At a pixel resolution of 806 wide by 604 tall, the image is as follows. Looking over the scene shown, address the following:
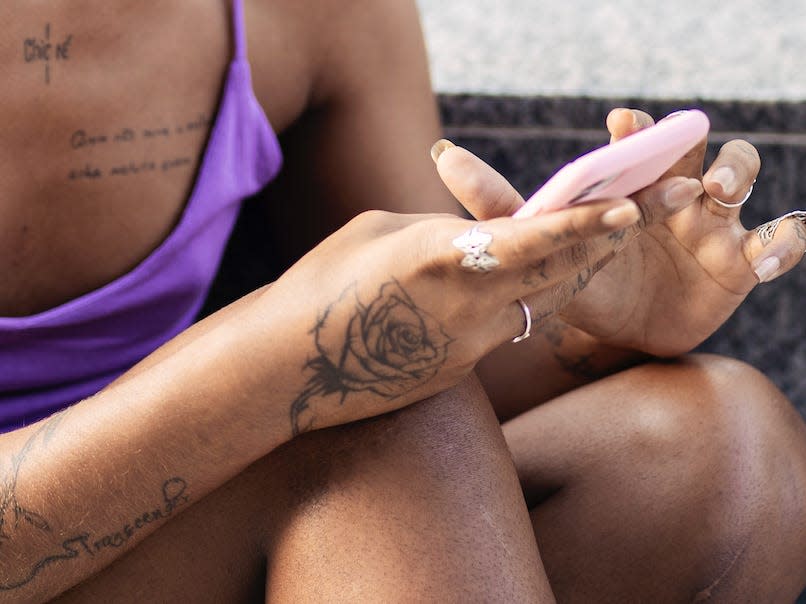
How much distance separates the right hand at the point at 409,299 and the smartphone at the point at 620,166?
1cm

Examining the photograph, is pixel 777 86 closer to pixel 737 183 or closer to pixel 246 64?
pixel 737 183

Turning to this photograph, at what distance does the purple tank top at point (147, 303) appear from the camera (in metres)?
0.78

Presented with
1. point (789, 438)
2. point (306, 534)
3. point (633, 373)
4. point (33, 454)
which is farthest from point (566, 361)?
point (33, 454)

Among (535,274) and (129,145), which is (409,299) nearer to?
(535,274)

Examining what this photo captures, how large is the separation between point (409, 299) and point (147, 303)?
36 cm

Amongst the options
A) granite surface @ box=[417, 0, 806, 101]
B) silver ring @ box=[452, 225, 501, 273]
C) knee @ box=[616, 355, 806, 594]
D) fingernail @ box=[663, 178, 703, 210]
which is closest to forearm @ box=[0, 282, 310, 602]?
silver ring @ box=[452, 225, 501, 273]

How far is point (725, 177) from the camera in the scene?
685 millimetres

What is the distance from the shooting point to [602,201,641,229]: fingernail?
466mm

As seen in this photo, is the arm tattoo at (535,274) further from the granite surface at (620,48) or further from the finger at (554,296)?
the granite surface at (620,48)

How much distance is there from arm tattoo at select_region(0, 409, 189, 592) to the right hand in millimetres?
94

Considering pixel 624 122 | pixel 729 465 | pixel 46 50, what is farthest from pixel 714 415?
pixel 46 50

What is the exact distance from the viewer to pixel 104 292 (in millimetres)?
786

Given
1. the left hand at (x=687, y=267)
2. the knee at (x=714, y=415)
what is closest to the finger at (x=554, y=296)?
the left hand at (x=687, y=267)

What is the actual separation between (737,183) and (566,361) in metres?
0.27
